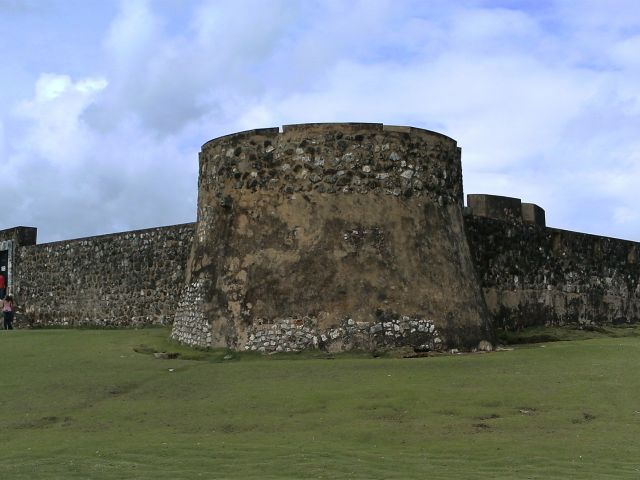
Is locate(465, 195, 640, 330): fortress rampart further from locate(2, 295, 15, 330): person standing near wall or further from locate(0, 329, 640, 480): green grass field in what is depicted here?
locate(2, 295, 15, 330): person standing near wall

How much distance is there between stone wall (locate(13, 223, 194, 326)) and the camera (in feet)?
59.0

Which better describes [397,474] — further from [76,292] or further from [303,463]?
[76,292]

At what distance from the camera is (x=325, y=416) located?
8.77 metres

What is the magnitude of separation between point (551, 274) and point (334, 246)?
6.91 meters

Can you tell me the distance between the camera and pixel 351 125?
43.4 feet

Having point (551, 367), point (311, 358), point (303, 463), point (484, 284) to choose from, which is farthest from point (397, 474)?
point (484, 284)

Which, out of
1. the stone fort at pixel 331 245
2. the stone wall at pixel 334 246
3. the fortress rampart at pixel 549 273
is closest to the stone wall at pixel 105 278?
the stone fort at pixel 331 245

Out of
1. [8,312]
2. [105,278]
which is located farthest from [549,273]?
[8,312]

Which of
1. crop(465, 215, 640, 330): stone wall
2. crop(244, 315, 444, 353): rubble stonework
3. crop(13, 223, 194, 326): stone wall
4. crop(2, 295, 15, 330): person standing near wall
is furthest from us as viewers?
crop(2, 295, 15, 330): person standing near wall

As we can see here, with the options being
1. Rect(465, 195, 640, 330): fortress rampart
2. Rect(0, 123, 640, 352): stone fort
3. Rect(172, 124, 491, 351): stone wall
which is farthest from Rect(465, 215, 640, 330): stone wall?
Rect(172, 124, 491, 351): stone wall

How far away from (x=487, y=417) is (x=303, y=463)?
7.39ft

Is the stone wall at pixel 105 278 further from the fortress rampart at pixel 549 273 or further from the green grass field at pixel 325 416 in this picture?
the fortress rampart at pixel 549 273

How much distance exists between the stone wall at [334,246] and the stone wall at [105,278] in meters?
4.17

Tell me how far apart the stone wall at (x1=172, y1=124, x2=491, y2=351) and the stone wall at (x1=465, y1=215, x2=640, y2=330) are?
2.80 m
